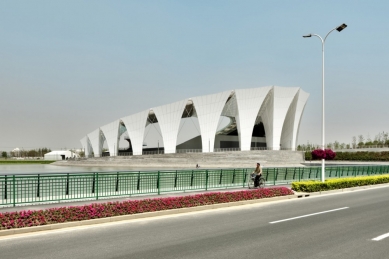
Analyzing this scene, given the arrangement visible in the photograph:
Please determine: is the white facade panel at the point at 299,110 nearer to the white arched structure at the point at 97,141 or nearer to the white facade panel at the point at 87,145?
the white arched structure at the point at 97,141

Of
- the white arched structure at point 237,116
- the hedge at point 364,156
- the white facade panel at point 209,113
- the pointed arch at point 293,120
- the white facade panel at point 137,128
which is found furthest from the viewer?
the white facade panel at point 137,128

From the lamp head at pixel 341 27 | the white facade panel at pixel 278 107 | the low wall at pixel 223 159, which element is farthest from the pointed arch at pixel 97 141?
the lamp head at pixel 341 27

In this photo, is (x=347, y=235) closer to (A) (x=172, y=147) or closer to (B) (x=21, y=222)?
(B) (x=21, y=222)

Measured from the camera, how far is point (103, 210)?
425 inches

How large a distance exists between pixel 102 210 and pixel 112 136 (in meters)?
76.3

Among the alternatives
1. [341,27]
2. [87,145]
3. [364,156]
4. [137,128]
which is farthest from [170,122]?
[341,27]

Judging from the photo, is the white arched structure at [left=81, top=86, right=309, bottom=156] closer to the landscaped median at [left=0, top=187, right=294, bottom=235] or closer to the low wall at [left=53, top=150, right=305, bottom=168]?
the low wall at [left=53, top=150, right=305, bottom=168]

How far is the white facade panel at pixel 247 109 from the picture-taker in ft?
217

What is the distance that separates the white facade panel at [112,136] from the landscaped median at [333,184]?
65403mm

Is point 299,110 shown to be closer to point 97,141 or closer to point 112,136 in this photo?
point 112,136

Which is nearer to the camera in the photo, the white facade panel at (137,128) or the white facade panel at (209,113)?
the white facade panel at (209,113)

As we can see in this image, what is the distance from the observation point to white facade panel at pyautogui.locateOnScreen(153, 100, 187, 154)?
238 feet

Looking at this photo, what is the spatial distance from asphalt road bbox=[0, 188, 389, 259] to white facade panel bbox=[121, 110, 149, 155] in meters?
67.5

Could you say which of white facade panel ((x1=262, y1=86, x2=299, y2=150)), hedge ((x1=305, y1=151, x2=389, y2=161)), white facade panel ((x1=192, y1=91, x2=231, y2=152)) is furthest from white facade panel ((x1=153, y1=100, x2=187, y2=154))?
hedge ((x1=305, y1=151, x2=389, y2=161))
